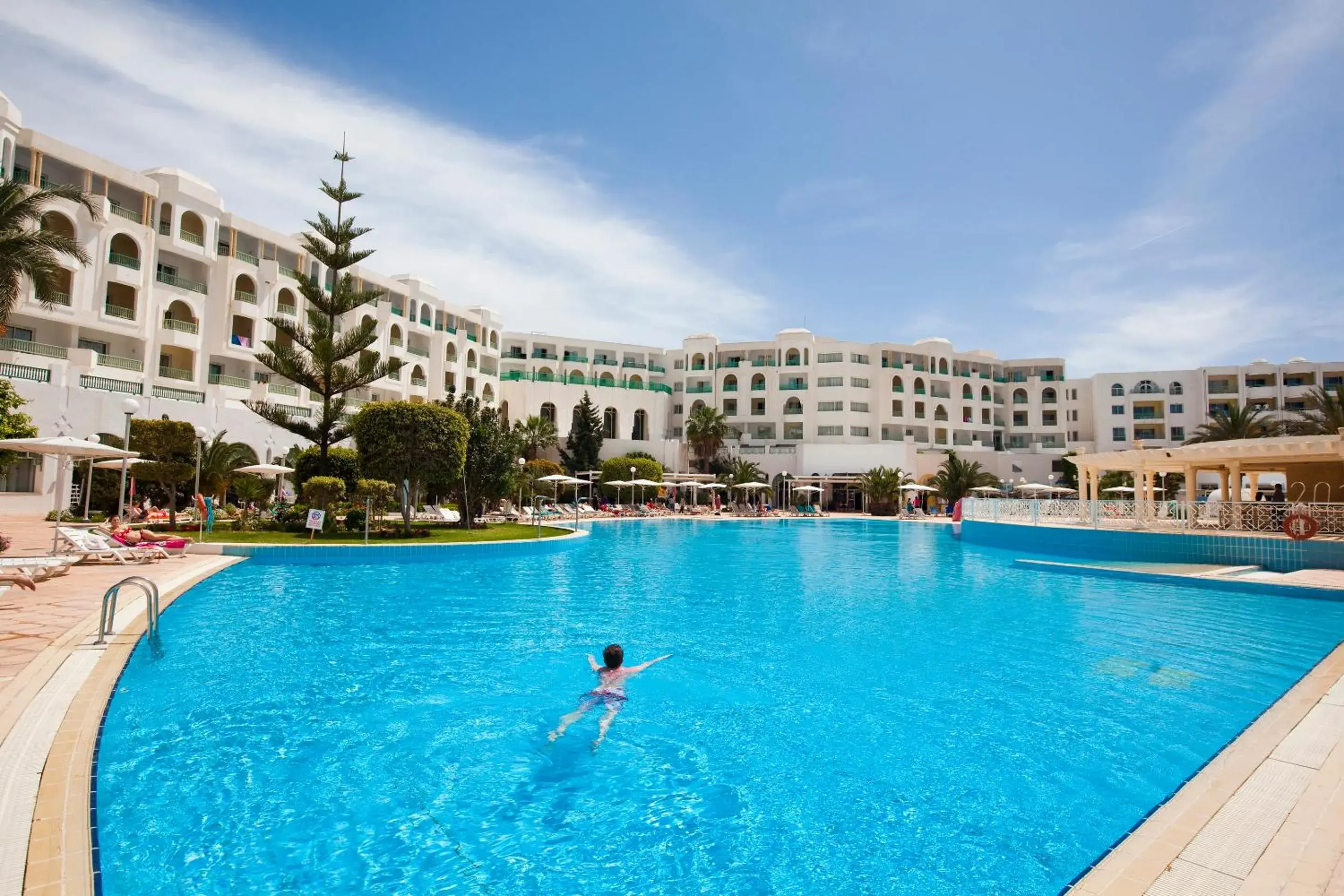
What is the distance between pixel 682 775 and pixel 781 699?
5.91ft

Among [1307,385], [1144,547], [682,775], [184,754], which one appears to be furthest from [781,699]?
[1307,385]

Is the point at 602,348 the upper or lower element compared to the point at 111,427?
upper

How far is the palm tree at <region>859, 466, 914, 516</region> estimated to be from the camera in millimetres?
43250

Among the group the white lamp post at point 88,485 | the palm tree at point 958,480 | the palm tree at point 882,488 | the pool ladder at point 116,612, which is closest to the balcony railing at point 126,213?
the white lamp post at point 88,485

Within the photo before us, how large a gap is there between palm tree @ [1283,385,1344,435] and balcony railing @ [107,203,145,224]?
40.2 metres

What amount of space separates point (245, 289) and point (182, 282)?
3.21 m

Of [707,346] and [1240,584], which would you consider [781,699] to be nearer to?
[1240,584]

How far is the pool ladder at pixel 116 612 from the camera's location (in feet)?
20.9

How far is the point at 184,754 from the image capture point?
4625 millimetres

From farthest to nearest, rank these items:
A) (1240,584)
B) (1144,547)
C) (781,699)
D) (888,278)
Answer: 1. (888,278)
2. (1144,547)
3. (1240,584)
4. (781,699)

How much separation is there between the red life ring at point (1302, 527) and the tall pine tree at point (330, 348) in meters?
21.5

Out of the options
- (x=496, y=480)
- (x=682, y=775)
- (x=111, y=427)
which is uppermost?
(x=111, y=427)

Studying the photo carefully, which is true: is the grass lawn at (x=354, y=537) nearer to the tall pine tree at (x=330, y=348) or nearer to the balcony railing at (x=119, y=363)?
the tall pine tree at (x=330, y=348)

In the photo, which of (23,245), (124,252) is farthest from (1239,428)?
(124,252)
